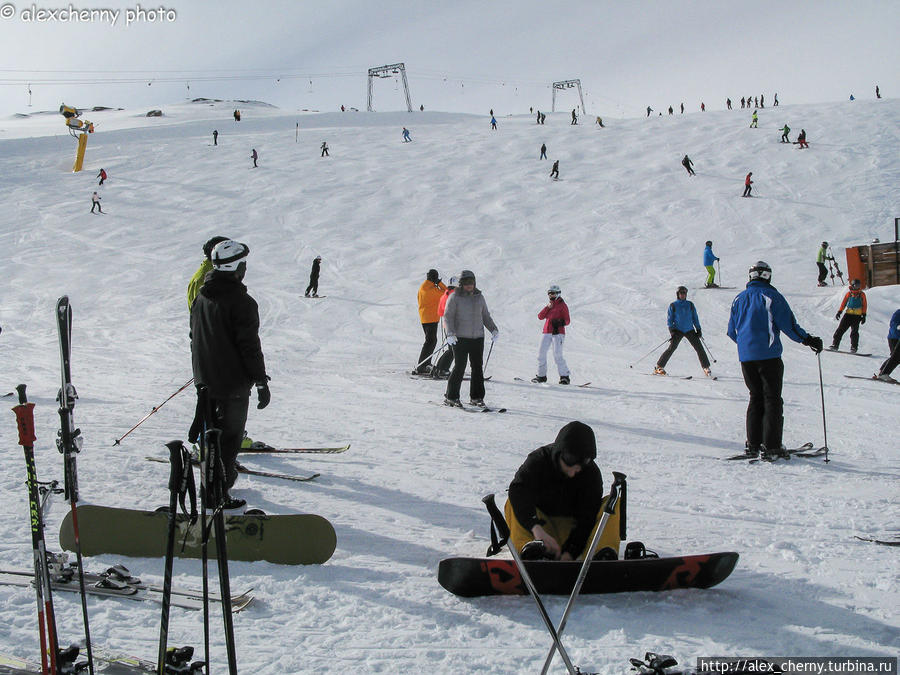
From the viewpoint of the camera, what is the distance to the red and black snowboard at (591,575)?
3.36 meters

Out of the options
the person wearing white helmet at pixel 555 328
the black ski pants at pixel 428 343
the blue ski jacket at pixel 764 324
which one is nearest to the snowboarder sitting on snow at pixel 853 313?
the person wearing white helmet at pixel 555 328

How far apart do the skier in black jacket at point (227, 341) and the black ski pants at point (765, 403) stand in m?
4.29

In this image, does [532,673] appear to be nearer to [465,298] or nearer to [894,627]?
[894,627]

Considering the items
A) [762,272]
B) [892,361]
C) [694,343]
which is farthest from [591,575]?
[892,361]

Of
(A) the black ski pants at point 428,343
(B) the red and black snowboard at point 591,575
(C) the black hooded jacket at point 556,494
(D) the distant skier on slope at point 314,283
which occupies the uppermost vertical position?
(D) the distant skier on slope at point 314,283

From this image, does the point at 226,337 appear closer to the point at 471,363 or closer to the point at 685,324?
the point at 471,363

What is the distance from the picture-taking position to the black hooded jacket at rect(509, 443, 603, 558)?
3617mm

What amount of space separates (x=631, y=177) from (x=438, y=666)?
1231 inches

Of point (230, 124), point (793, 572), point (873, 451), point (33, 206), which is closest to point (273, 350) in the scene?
point (873, 451)

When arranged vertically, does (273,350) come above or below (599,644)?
above

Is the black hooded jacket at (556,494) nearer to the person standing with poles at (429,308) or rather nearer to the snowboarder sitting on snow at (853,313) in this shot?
the person standing with poles at (429,308)

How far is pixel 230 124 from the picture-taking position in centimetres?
4747

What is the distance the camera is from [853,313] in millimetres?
13461

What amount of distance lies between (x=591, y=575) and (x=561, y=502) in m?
0.45
